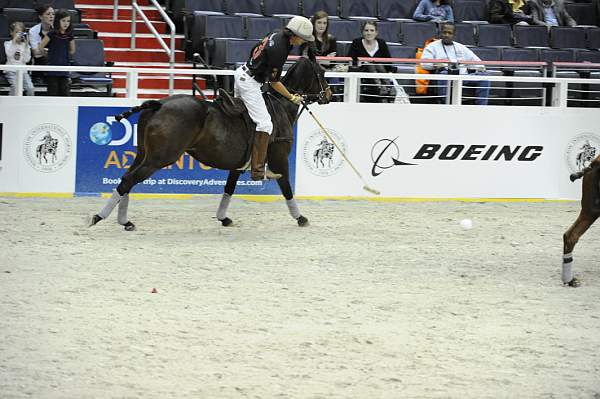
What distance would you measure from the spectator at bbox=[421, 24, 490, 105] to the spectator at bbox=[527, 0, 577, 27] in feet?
14.5

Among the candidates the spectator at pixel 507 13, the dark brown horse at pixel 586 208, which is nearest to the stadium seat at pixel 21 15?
the spectator at pixel 507 13

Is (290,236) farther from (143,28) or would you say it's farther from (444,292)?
(143,28)

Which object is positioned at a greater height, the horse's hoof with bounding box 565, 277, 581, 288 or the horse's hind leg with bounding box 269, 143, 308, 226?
the horse's hind leg with bounding box 269, 143, 308, 226

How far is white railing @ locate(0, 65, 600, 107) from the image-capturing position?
51.2 ft

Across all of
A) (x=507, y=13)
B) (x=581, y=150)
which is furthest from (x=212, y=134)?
(x=507, y=13)

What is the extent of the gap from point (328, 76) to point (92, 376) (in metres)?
10.0

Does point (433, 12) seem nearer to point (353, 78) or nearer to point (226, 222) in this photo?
point (353, 78)

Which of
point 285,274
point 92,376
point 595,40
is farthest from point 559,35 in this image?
point 92,376

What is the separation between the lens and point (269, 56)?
13367 mm

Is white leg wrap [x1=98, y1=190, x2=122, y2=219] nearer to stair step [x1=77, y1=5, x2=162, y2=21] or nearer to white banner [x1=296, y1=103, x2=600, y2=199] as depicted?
white banner [x1=296, y1=103, x2=600, y2=199]

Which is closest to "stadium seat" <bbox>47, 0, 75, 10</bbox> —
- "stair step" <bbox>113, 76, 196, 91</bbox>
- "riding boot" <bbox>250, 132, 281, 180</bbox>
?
"stair step" <bbox>113, 76, 196, 91</bbox>

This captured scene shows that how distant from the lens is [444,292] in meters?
10.4

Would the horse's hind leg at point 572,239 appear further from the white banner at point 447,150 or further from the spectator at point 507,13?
the spectator at point 507,13

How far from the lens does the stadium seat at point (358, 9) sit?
69.6ft
